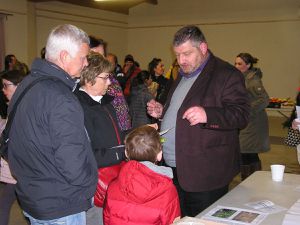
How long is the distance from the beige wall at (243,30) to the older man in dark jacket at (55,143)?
33.7ft

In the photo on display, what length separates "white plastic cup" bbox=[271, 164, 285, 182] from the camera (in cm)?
230

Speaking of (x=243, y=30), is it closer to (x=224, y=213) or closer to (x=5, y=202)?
(x=5, y=202)

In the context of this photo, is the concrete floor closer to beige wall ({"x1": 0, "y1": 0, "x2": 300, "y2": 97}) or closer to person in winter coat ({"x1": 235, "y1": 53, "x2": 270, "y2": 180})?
person in winter coat ({"x1": 235, "y1": 53, "x2": 270, "y2": 180})

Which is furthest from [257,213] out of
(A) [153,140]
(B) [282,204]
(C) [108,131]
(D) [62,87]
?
(D) [62,87]

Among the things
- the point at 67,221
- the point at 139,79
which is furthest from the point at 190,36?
the point at 139,79

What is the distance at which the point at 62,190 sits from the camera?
63.7 inches

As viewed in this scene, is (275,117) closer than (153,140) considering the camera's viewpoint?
No

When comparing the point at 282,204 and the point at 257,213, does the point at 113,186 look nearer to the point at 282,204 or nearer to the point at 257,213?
the point at 257,213

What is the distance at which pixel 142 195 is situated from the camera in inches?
69.8

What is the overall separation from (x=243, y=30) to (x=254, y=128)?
308 inches

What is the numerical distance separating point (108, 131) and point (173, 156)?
1.58ft

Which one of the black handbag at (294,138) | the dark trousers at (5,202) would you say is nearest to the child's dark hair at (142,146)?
the dark trousers at (5,202)

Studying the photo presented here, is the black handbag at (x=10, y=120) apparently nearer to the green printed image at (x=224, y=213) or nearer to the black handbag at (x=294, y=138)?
the green printed image at (x=224, y=213)

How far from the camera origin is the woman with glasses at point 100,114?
2.04 meters
